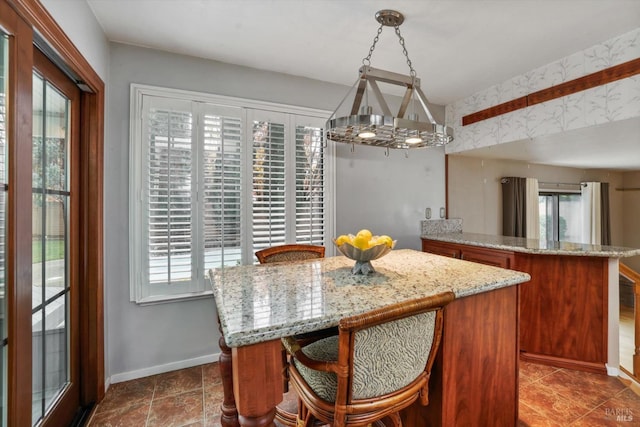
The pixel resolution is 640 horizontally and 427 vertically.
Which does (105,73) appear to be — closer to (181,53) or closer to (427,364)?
(181,53)

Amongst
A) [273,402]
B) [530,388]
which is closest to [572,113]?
[530,388]

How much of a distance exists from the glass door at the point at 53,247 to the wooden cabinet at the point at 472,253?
10.4ft

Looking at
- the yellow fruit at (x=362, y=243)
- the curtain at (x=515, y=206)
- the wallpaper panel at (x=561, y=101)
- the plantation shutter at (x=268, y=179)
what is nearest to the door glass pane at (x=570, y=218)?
the curtain at (x=515, y=206)

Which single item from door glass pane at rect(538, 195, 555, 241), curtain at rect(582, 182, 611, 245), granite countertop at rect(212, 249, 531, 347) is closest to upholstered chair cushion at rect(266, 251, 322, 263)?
granite countertop at rect(212, 249, 531, 347)

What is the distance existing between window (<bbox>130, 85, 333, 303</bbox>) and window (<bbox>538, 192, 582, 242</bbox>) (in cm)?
481

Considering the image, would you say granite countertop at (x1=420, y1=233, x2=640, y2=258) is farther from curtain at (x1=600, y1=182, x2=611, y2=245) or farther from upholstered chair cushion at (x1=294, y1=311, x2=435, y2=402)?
curtain at (x1=600, y1=182, x2=611, y2=245)

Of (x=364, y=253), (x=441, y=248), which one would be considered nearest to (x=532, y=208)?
(x=441, y=248)

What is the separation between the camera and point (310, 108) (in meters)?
2.86

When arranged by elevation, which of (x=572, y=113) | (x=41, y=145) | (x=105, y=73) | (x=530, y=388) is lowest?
(x=530, y=388)

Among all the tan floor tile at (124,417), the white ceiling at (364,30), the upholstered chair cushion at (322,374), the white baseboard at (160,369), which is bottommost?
the tan floor tile at (124,417)

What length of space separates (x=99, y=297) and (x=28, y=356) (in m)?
0.84

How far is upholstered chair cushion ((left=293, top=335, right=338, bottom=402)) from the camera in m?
1.08

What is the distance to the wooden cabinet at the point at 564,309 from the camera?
91.4 inches

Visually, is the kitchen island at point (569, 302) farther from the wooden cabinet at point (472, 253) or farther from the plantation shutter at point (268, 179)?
the plantation shutter at point (268, 179)
